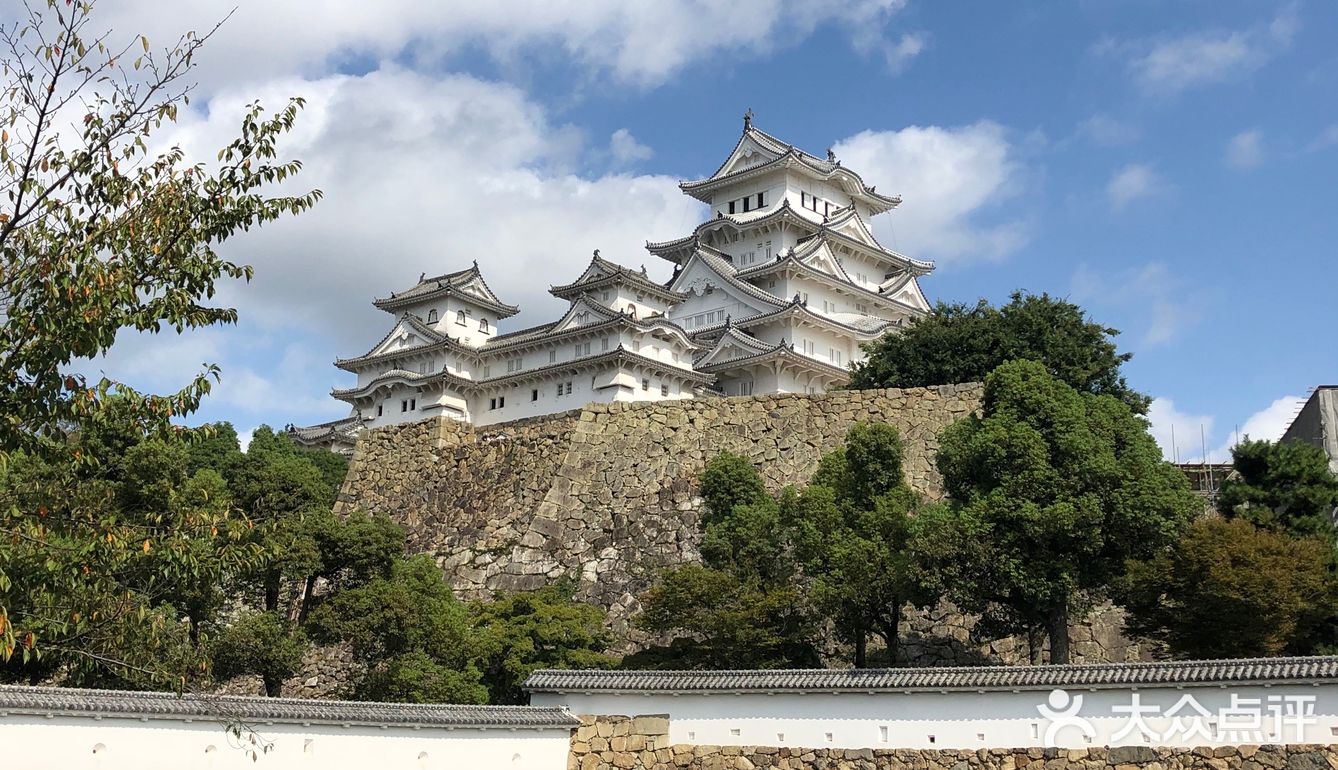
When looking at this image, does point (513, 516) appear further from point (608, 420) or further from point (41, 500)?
point (41, 500)

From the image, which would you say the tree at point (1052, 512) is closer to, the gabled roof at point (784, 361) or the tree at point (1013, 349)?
the tree at point (1013, 349)

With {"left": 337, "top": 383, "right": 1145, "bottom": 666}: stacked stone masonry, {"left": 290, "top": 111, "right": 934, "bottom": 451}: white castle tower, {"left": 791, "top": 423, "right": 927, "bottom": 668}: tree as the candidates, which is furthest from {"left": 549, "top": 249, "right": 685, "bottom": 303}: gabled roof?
{"left": 791, "top": 423, "right": 927, "bottom": 668}: tree

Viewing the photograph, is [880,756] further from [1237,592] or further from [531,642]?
[531,642]

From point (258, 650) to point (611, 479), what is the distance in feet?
34.3

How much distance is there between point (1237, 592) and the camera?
1817cm

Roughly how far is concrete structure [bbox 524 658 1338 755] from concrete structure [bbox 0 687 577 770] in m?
1.08

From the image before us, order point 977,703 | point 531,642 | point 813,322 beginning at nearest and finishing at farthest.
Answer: point 977,703 → point 531,642 → point 813,322

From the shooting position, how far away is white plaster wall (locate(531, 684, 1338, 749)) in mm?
15297

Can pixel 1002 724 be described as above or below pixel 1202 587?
below

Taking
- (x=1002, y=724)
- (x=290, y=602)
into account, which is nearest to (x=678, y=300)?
(x=290, y=602)

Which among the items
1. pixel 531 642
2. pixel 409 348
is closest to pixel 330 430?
A: pixel 409 348

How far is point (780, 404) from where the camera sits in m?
29.1

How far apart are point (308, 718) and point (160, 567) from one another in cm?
786

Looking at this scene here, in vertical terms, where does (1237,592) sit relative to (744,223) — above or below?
below
